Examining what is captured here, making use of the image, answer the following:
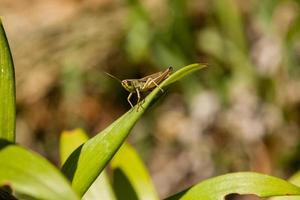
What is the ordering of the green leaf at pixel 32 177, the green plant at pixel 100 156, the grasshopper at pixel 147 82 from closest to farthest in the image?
1. the green leaf at pixel 32 177
2. the green plant at pixel 100 156
3. the grasshopper at pixel 147 82

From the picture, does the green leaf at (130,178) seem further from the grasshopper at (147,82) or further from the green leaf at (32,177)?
the green leaf at (32,177)

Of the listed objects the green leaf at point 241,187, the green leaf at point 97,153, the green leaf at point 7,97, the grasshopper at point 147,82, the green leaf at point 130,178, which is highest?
the green leaf at point 7,97

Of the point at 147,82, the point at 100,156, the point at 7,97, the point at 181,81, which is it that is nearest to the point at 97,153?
the point at 100,156

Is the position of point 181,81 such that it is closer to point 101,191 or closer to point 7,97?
point 101,191

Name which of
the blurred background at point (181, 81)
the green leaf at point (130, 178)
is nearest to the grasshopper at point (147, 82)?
the green leaf at point (130, 178)

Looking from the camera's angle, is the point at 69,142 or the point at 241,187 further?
the point at 69,142

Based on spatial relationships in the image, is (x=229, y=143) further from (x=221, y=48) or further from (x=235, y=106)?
(x=221, y=48)

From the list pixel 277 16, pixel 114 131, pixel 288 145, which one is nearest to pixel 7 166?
pixel 114 131
